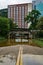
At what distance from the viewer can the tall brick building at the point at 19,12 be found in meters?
121

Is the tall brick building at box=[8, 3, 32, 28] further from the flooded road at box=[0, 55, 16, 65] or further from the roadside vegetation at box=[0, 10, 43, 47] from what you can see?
the flooded road at box=[0, 55, 16, 65]

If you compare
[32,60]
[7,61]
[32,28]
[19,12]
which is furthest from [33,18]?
[7,61]

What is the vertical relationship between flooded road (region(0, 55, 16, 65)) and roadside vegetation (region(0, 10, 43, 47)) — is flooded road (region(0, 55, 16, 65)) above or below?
above

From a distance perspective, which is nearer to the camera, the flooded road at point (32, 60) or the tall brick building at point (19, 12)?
the flooded road at point (32, 60)

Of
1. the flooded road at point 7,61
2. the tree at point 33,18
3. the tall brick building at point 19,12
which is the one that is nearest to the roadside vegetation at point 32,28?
the tree at point 33,18

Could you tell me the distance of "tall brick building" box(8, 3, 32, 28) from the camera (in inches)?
4761

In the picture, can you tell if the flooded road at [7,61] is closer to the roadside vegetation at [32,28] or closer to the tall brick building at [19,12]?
the roadside vegetation at [32,28]

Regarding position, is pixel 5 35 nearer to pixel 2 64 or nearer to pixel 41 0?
pixel 41 0

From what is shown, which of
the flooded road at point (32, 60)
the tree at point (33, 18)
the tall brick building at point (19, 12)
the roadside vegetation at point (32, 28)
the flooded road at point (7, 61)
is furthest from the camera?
the tall brick building at point (19, 12)

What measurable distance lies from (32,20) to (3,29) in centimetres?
1862

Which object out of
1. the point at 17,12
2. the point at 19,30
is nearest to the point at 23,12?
the point at 17,12

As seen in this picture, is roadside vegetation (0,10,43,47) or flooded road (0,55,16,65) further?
roadside vegetation (0,10,43,47)

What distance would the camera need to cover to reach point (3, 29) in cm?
6544

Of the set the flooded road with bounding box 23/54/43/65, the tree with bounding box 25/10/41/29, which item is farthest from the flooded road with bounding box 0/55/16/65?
the tree with bounding box 25/10/41/29
